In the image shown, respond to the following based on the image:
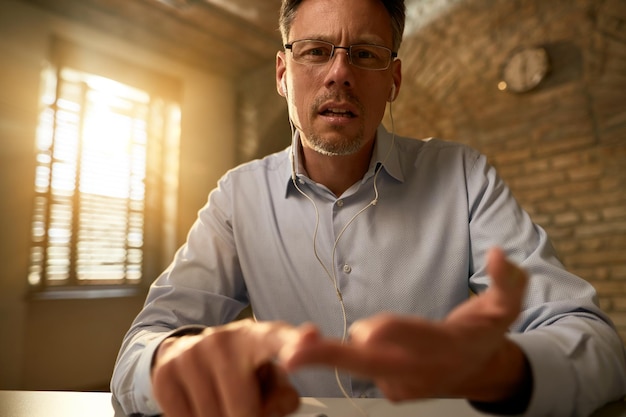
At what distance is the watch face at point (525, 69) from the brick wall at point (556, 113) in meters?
0.07

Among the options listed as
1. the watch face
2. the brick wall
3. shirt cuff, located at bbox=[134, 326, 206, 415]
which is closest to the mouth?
shirt cuff, located at bbox=[134, 326, 206, 415]

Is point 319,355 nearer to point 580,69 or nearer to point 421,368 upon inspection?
point 421,368

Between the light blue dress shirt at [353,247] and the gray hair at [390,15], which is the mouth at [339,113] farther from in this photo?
the gray hair at [390,15]

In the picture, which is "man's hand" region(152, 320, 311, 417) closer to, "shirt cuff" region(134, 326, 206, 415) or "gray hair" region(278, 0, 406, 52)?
"shirt cuff" region(134, 326, 206, 415)

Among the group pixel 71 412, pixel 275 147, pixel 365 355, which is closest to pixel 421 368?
pixel 365 355

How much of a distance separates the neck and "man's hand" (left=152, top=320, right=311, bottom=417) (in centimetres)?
86

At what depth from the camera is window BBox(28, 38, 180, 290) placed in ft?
12.0

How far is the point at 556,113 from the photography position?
11.0 ft

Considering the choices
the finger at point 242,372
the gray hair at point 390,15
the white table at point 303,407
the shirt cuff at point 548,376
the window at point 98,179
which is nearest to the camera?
the finger at point 242,372

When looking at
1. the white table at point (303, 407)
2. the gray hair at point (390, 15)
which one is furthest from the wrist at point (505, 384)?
the gray hair at point (390, 15)

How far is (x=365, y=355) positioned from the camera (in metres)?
0.28

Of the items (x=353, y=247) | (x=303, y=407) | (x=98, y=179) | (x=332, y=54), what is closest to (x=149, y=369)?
(x=303, y=407)

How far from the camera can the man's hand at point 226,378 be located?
401 mm

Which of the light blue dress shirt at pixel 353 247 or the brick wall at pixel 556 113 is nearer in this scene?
the light blue dress shirt at pixel 353 247
